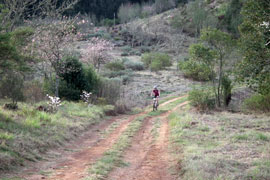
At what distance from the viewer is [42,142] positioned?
9.04 m

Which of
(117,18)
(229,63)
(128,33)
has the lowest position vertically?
(229,63)

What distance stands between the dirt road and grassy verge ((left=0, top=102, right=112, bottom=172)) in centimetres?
45

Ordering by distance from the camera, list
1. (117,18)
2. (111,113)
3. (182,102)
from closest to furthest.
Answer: (111,113), (182,102), (117,18)

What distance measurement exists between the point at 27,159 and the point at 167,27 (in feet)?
215

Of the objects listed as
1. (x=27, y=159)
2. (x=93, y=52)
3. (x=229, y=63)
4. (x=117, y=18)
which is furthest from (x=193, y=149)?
(x=117, y=18)

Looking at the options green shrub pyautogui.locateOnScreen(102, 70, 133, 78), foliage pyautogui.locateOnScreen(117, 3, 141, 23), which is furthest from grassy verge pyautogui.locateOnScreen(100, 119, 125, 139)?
foliage pyautogui.locateOnScreen(117, 3, 141, 23)

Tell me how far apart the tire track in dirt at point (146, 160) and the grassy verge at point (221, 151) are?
378 millimetres

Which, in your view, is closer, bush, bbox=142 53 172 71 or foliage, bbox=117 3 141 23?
bush, bbox=142 53 172 71

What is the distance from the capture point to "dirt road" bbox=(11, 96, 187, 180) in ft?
21.9

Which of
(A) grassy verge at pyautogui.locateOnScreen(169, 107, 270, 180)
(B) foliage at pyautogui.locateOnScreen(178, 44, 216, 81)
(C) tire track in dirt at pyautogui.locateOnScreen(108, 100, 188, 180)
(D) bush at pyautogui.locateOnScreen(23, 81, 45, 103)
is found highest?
(B) foliage at pyautogui.locateOnScreen(178, 44, 216, 81)

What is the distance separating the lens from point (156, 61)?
43.7 meters

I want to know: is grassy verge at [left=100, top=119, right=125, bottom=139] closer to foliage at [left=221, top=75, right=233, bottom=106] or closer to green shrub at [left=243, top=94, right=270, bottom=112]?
green shrub at [left=243, top=94, right=270, bottom=112]

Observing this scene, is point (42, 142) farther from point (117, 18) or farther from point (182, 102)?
point (117, 18)

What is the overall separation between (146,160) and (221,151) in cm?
207
